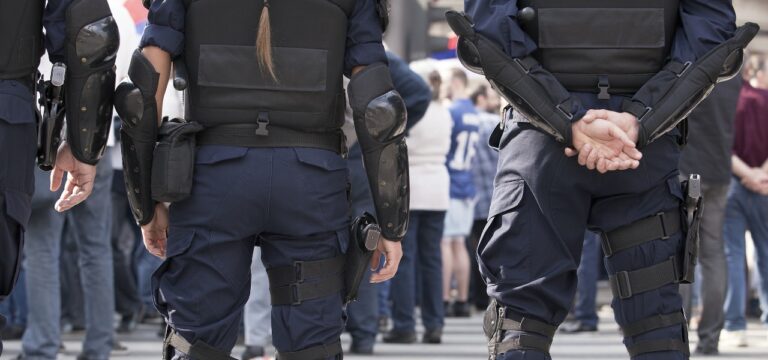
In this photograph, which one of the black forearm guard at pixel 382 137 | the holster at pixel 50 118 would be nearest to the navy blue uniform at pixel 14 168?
the holster at pixel 50 118

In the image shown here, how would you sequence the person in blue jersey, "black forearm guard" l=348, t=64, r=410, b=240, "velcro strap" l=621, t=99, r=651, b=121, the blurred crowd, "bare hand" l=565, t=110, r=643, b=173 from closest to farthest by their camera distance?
"bare hand" l=565, t=110, r=643, b=173 < "velcro strap" l=621, t=99, r=651, b=121 < "black forearm guard" l=348, t=64, r=410, b=240 < the blurred crowd < the person in blue jersey

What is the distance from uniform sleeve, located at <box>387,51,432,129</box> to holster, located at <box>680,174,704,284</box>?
4.89 m

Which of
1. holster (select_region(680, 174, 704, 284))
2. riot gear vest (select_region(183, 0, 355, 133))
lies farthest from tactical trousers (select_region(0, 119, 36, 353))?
holster (select_region(680, 174, 704, 284))

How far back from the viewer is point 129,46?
8.34m

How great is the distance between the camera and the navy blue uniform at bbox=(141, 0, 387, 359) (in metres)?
4.75

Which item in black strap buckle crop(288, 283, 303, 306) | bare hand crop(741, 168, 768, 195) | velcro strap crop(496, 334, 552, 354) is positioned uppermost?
bare hand crop(741, 168, 768, 195)

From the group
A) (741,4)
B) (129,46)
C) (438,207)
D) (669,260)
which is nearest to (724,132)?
(438,207)

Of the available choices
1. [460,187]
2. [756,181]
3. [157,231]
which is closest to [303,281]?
[157,231]

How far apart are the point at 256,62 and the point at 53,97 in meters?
0.82

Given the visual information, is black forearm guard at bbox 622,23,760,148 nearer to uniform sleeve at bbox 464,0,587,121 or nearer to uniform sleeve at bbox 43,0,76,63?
uniform sleeve at bbox 464,0,587,121

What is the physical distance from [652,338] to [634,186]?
1.62ft

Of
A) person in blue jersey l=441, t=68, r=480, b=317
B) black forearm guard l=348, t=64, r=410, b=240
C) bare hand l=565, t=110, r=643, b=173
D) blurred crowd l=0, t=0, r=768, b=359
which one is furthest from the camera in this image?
person in blue jersey l=441, t=68, r=480, b=317

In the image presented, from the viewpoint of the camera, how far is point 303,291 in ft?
15.7

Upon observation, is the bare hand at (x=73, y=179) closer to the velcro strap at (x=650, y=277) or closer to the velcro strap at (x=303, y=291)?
the velcro strap at (x=303, y=291)
